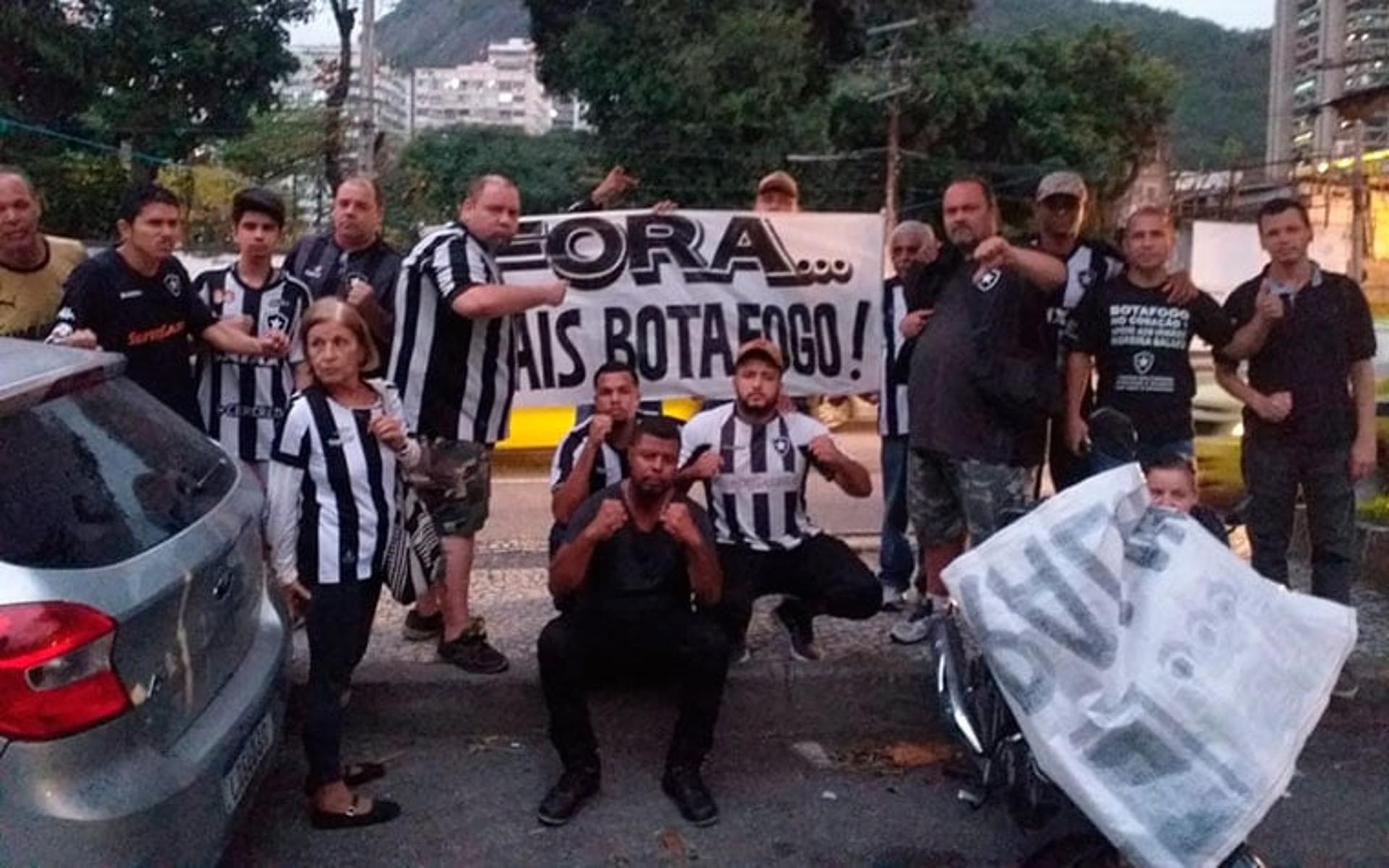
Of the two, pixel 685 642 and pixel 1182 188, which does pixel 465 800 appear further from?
pixel 1182 188

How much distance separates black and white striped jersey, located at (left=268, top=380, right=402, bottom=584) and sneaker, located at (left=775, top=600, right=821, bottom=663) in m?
1.63

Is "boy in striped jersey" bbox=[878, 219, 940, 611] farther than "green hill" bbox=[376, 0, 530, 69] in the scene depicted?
No

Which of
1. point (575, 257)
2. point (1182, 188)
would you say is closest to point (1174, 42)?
point (1182, 188)

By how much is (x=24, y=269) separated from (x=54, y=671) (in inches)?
98.5

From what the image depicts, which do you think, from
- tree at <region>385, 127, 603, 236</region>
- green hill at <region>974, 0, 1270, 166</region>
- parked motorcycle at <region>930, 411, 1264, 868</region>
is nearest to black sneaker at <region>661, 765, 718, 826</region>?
parked motorcycle at <region>930, 411, 1264, 868</region>

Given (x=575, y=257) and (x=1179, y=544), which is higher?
(x=575, y=257)

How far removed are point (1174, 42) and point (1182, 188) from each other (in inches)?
863

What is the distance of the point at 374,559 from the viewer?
13.4ft

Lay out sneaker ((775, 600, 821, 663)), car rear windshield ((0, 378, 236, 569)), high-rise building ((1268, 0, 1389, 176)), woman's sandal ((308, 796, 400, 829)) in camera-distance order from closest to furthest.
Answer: car rear windshield ((0, 378, 236, 569)) < woman's sandal ((308, 796, 400, 829)) < sneaker ((775, 600, 821, 663)) < high-rise building ((1268, 0, 1389, 176))

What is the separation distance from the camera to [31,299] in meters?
4.74

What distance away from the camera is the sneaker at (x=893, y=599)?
5.82 meters

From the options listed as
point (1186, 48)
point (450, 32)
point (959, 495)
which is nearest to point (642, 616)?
point (959, 495)

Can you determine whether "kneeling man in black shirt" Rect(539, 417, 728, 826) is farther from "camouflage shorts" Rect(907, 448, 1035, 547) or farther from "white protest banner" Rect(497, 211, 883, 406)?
"white protest banner" Rect(497, 211, 883, 406)

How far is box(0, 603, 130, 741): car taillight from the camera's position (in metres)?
2.65
